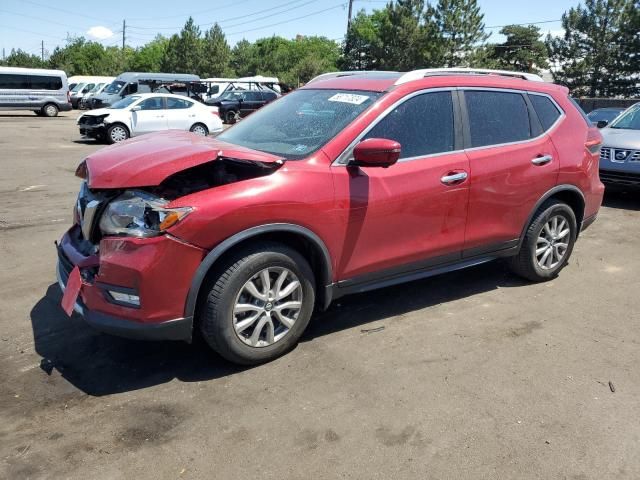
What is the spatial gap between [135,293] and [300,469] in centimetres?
128

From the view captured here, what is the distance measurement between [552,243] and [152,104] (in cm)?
1469

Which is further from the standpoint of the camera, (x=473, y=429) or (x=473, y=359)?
(x=473, y=359)

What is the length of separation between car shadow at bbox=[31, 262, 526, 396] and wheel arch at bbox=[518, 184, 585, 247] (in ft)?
2.76

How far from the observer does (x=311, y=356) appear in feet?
12.1

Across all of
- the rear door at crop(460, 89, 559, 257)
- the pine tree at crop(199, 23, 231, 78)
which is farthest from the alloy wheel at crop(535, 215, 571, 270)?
the pine tree at crop(199, 23, 231, 78)

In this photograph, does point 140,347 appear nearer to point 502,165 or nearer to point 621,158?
point 502,165

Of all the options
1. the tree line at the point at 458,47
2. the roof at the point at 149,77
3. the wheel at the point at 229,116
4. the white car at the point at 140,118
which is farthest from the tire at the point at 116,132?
the tree line at the point at 458,47

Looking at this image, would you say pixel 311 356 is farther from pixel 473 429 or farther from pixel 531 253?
pixel 531 253

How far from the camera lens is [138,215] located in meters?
3.16

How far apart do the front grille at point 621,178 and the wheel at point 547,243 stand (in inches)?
154

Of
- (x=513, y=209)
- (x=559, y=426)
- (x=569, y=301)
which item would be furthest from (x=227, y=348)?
(x=569, y=301)

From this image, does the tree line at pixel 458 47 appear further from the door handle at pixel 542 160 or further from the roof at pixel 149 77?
the door handle at pixel 542 160

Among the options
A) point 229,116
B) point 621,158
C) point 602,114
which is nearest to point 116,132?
point 229,116

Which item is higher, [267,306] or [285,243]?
[285,243]
